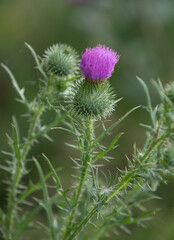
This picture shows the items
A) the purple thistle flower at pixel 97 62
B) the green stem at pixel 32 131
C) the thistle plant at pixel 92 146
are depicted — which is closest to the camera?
the thistle plant at pixel 92 146

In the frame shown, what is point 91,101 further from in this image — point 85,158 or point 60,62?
point 60,62

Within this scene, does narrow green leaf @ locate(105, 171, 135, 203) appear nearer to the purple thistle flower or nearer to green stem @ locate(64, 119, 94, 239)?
green stem @ locate(64, 119, 94, 239)

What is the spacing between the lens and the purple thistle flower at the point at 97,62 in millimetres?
2389

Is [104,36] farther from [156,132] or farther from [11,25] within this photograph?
[156,132]

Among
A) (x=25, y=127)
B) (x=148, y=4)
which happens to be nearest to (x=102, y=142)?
(x=25, y=127)

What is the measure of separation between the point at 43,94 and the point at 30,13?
5.22 metres

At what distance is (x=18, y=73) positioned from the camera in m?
6.38

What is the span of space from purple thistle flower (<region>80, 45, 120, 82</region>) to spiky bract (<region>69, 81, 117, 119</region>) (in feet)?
0.33

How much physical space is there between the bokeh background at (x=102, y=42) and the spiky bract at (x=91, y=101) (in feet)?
9.52

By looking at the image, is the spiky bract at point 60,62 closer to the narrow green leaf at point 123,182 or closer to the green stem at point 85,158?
the green stem at point 85,158

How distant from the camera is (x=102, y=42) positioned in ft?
22.3

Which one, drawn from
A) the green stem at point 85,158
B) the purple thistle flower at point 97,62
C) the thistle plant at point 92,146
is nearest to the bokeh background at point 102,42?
the thistle plant at point 92,146

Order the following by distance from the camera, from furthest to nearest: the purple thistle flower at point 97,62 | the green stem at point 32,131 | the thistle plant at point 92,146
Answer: the green stem at point 32,131 < the purple thistle flower at point 97,62 < the thistle plant at point 92,146

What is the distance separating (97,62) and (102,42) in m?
4.54
